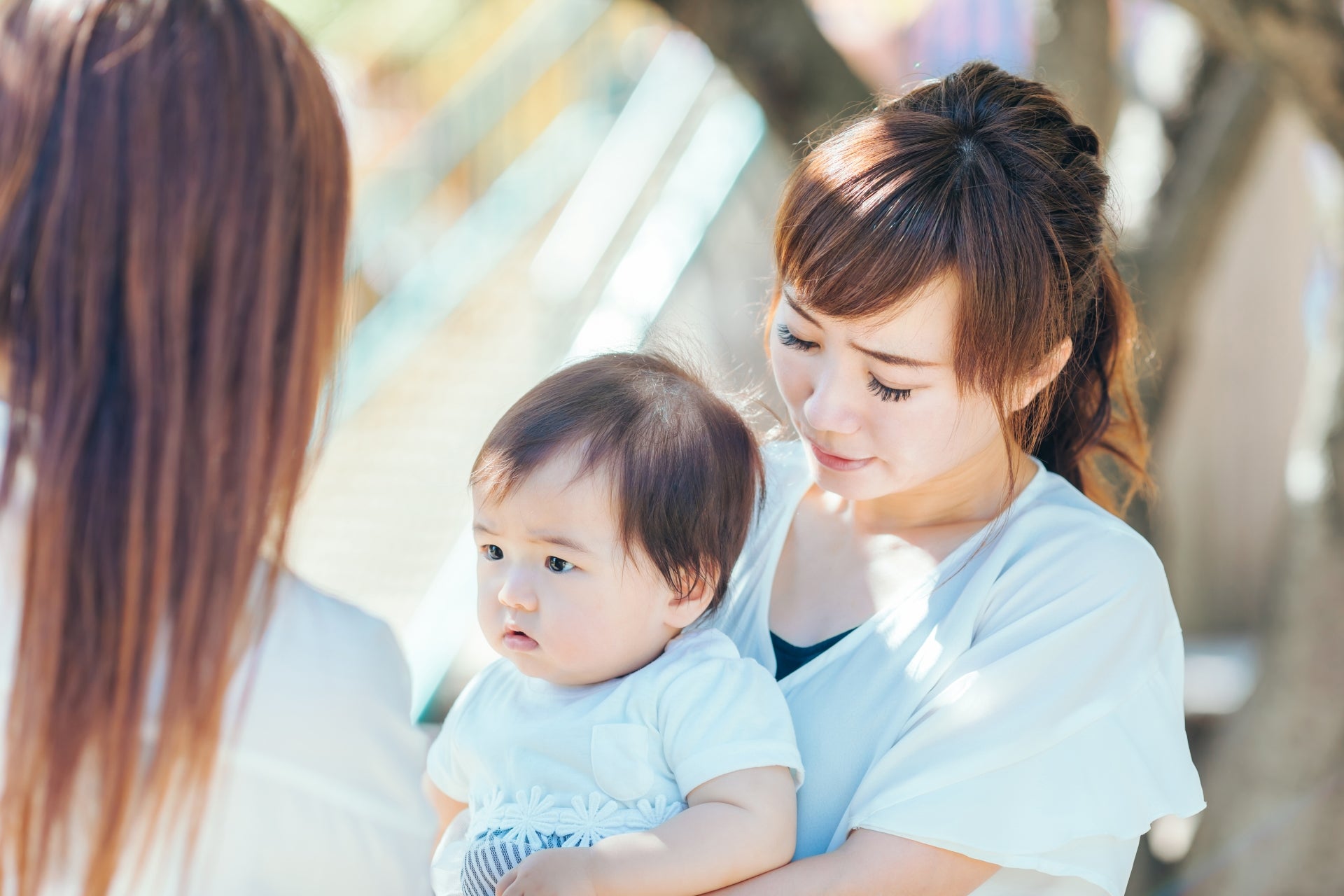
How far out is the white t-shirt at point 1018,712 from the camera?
1.58 meters

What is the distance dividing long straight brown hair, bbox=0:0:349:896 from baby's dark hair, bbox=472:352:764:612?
0.62 meters

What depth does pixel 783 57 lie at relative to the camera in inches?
127

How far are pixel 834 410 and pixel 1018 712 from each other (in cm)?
48

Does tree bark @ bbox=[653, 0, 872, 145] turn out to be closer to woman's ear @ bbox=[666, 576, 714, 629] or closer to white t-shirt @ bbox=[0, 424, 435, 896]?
woman's ear @ bbox=[666, 576, 714, 629]

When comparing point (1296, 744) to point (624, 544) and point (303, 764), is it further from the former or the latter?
point (303, 764)

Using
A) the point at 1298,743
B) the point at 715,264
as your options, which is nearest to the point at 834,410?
the point at 1298,743

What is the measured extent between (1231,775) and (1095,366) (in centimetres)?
161

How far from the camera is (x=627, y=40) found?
11344mm

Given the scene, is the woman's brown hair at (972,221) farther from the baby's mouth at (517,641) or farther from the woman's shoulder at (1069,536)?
the baby's mouth at (517,641)

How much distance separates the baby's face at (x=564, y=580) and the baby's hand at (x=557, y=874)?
9.7 inches

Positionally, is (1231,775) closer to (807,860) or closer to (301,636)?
(807,860)

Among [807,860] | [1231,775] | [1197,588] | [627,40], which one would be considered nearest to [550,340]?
[1197,588]

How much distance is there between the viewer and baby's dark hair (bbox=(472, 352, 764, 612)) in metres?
1.66

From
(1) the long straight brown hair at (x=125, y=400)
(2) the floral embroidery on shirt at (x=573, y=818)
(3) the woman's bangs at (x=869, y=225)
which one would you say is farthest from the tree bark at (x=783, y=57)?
(1) the long straight brown hair at (x=125, y=400)
